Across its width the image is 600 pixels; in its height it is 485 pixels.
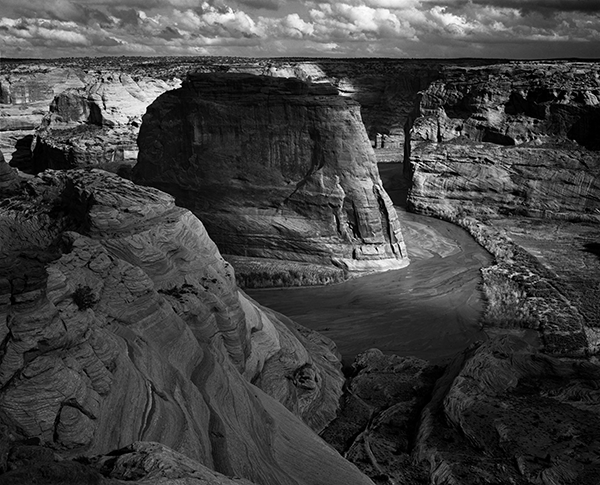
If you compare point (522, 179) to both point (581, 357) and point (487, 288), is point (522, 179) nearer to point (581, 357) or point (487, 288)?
point (487, 288)

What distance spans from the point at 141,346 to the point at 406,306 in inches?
537

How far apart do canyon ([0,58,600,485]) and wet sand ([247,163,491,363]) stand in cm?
11

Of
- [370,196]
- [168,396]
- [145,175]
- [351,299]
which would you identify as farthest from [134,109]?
[168,396]

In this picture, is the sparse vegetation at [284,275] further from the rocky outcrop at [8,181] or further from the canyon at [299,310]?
the rocky outcrop at [8,181]

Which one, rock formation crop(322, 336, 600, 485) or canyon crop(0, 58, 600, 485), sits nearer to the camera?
canyon crop(0, 58, 600, 485)

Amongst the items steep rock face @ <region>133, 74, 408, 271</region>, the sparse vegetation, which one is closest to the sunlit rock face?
steep rock face @ <region>133, 74, 408, 271</region>

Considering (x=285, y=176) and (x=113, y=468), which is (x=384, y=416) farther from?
(x=285, y=176)

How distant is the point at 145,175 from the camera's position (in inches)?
1061

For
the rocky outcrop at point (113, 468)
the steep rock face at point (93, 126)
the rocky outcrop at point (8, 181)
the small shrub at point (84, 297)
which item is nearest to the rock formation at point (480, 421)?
the rocky outcrop at point (113, 468)

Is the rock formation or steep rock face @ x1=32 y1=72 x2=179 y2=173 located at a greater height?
steep rock face @ x1=32 y1=72 x2=179 y2=173

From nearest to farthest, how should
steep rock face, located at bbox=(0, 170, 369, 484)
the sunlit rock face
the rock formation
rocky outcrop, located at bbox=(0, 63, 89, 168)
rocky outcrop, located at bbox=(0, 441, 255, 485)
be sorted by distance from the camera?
rocky outcrop, located at bbox=(0, 441, 255, 485) < steep rock face, located at bbox=(0, 170, 369, 484) < the rock formation < the sunlit rock face < rocky outcrop, located at bbox=(0, 63, 89, 168)

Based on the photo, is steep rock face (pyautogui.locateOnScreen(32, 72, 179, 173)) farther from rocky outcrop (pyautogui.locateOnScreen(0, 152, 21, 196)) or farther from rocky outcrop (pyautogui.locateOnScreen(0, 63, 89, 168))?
rocky outcrop (pyautogui.locateOnScreen(0, 152, 21, 196))

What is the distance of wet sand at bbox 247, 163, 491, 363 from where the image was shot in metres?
18.3

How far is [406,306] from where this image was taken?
69.4 feet
